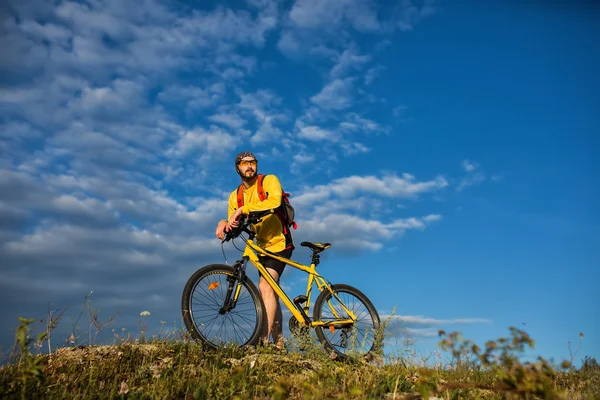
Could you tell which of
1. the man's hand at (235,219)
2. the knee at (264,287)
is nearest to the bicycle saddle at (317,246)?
the knee at (264,287)

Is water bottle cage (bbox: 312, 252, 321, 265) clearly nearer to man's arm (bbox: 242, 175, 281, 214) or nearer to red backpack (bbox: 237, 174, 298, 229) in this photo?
red backpack (bbox: 237, 174, 298, 229)

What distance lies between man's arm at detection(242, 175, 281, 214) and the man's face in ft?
0.91

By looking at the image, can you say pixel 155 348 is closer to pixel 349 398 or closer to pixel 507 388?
pixel 349 398

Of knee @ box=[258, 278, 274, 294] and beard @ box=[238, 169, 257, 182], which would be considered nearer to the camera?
knee @ box=[258, 278, 274, 294]

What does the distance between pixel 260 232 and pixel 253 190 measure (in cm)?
75

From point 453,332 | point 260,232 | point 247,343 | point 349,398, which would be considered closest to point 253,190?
point 260,232

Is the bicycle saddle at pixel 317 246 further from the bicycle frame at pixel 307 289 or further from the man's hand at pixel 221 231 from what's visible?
the man's hand at pixel 221 231

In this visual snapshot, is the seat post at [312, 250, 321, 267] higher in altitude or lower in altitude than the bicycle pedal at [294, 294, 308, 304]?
higher

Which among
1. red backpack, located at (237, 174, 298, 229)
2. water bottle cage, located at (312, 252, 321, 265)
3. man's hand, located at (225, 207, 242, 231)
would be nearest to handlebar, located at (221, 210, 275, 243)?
man's hand, located at (225, 207, 242, 231)

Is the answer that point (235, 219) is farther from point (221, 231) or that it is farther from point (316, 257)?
point (316, 257)

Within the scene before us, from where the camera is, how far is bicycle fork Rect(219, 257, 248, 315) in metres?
7.55

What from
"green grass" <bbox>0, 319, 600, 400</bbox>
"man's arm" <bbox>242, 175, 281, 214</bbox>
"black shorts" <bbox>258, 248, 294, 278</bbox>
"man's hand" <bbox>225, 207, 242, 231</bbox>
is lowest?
"green grass" <bbox>0, 319, 600, 400</bbox>

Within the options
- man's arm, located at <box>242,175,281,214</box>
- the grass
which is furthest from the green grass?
man's arm, located at <box>242,175,281,214</box>

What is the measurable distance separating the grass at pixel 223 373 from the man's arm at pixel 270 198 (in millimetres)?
2093
